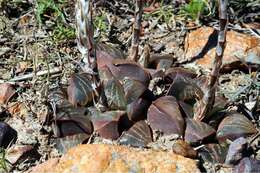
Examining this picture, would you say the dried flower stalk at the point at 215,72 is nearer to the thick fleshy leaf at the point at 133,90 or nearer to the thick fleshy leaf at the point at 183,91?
the thick fleshy leaf at the point at 183,91

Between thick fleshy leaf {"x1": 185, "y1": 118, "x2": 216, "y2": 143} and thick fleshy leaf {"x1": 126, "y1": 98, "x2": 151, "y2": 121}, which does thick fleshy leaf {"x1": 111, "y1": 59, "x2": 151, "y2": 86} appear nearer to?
thick fleshy leaf {"x1": 126, "y1": 98, "x2": 151, "y2": 121}

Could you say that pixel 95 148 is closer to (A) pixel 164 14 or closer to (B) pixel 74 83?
(B) pixel 74 83

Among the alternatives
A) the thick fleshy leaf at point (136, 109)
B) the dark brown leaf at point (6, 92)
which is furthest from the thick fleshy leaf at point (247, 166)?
the dark brown leaf at point (6, 92)

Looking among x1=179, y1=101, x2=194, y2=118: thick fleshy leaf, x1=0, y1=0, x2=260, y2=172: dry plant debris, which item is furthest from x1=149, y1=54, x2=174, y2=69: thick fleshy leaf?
x1=179, y1=101, x2=194, y2=118: thick fleshy leaf

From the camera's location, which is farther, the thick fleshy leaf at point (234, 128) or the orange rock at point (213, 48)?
the orange rock at point (213, 48)

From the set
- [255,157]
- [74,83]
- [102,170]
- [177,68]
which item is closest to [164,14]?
[177,68]

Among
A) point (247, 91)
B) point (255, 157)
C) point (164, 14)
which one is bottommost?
point (255, 157)
